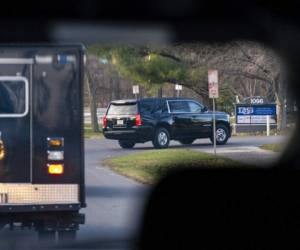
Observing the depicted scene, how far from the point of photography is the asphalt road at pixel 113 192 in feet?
10.2

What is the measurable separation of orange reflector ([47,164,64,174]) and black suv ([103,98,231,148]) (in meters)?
0.54

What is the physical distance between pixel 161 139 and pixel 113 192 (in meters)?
0.46

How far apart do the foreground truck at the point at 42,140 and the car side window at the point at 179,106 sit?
0.45 m

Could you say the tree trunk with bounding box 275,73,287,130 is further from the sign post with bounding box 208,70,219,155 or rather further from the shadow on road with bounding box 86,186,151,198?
the shadow on road with bounding box 86,186,151,198

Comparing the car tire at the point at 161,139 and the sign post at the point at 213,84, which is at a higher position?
the sign post at the point at 213,84

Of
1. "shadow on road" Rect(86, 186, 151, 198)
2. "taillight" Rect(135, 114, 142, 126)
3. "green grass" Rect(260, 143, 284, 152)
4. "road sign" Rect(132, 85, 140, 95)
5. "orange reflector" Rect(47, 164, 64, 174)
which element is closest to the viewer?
"green grass" Rect(260, 143, 284, 152)

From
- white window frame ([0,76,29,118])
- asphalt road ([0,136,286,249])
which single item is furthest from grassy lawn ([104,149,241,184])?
white window frame ([0,76,29,118])

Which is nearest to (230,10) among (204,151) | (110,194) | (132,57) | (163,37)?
(163,37)

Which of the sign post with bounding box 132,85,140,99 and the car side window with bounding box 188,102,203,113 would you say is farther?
the car side window with bounding box 188,102,203,113

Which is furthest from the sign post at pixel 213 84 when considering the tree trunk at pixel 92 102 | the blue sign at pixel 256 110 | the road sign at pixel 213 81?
the tree trunk at pixel 92 102

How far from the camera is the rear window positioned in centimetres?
287

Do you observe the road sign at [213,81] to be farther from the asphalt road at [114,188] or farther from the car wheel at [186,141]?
the car wheel at [186,141]

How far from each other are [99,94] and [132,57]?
7.9 inches

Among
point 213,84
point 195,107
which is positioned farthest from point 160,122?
point 213,84
